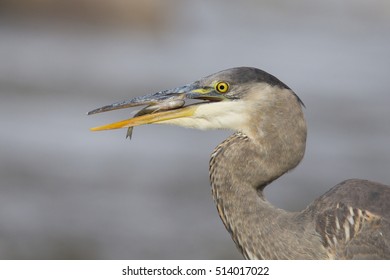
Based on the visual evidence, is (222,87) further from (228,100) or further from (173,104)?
(173,104)

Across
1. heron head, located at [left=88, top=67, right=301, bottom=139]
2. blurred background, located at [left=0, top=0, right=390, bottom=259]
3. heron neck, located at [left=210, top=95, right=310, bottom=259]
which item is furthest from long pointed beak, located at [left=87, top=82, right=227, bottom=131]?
blurred background, located at [left=0, top=0, right=390, bottom=259]

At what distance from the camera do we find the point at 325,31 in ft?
49.3

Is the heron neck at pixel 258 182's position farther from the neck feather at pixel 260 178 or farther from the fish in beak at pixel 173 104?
the fish in beak at pixel 173 104

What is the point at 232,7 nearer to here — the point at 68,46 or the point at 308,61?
the point at 68,46

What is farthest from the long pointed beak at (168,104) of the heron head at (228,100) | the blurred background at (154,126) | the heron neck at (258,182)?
the blurred background at (154,126)

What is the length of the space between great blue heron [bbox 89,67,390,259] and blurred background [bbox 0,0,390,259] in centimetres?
300

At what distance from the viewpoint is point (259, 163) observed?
12.7ft

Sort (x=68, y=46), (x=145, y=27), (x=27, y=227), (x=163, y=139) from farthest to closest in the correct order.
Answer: (x=145, y=27) → (x=68, y=46) → (x=163, y=139) → (x=27, y=227)

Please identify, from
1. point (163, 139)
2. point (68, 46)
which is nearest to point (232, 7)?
point (68, 46)

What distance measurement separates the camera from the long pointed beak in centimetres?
392

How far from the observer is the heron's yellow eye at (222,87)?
3889 millimetres

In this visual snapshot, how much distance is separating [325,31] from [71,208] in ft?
26.1

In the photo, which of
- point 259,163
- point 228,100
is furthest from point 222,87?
point 259,163

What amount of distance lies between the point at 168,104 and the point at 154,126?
6093 millimetres
